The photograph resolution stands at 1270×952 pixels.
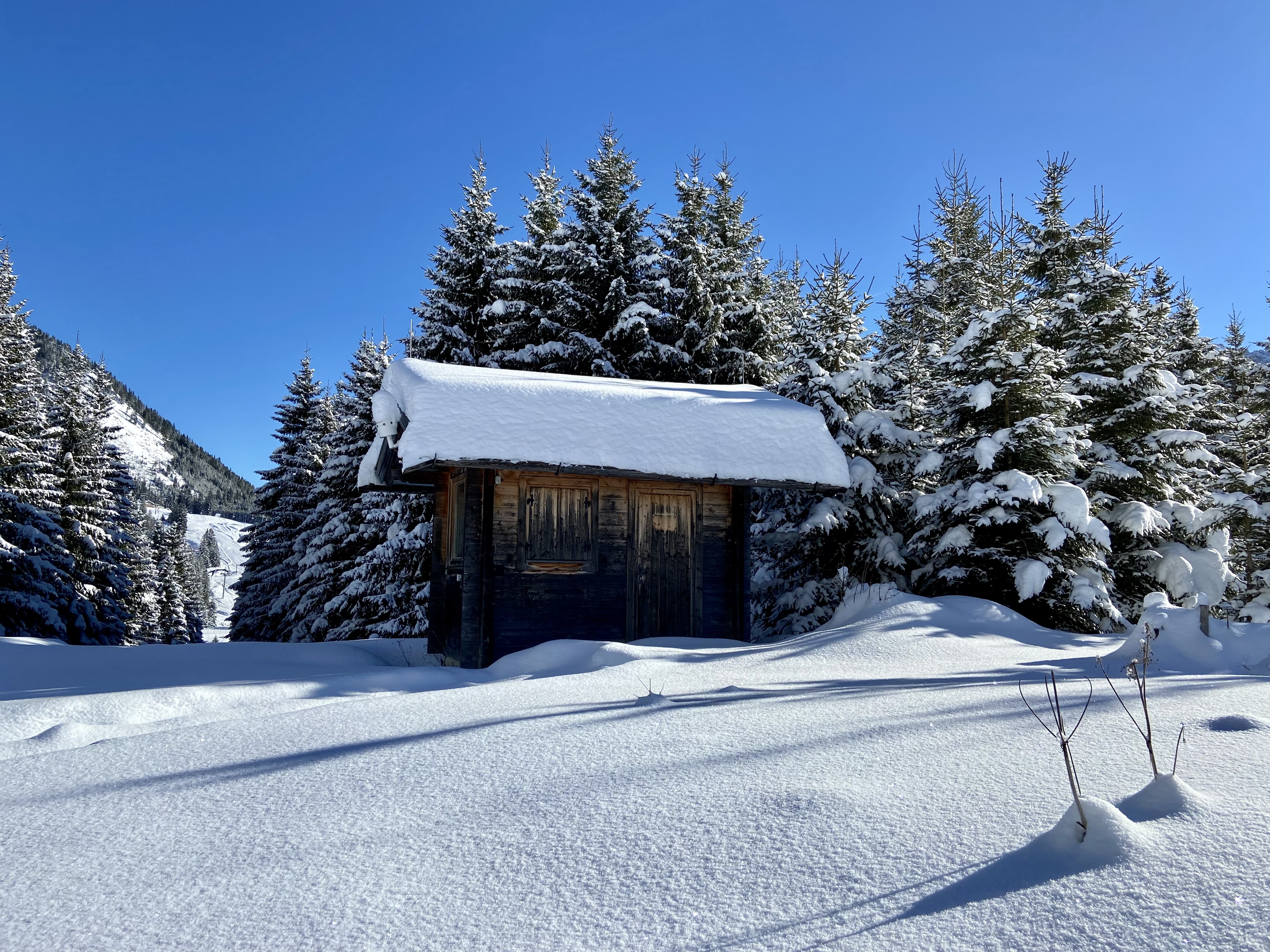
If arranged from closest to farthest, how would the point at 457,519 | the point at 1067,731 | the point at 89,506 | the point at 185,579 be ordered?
the point at 1067,731, the point at 457,519, the point at 89,506, the point at 185,579

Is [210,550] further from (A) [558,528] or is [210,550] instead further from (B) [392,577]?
(A) [558,528]

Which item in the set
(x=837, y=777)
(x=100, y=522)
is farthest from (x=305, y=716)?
(x=100, y=522)

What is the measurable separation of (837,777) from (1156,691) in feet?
9.24

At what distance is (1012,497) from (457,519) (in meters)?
8.82

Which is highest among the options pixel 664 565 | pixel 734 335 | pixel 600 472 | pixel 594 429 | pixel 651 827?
pixel 734 335

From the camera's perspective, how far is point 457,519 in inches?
432

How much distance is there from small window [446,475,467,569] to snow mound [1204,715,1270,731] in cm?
835

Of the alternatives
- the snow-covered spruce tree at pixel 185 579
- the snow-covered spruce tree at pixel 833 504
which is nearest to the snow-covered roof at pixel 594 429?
the snow-covered spruce tree at pixel 833 504

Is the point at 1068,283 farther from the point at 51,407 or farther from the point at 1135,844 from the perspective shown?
the point at 51,407

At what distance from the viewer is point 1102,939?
71.6 inches

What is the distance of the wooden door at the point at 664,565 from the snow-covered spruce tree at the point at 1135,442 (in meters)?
7.68

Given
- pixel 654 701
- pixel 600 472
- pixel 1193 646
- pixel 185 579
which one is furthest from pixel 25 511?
pixel 185 579

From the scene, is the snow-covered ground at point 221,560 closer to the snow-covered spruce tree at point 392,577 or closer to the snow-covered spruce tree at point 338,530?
the snow-covered spruce tree at point 338,530

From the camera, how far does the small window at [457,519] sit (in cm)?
1036
